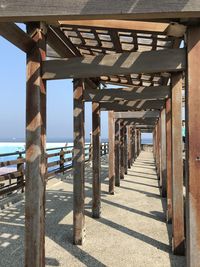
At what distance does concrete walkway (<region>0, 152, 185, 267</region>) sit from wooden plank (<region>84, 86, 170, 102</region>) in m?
2.33

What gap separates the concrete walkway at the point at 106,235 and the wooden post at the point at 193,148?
1.41m

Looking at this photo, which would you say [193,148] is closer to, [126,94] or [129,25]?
[129,25]

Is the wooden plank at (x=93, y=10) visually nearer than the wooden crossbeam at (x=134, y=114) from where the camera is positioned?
Yes

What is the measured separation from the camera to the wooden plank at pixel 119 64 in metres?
3.12

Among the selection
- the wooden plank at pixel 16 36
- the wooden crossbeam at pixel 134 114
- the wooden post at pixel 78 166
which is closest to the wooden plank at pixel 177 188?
the wooden post at pixel 78 166

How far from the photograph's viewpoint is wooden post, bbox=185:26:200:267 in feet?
9.20

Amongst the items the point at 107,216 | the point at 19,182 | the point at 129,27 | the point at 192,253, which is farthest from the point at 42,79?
the point at 19,182

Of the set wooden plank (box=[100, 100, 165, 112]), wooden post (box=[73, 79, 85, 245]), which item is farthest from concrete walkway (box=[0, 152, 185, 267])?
wooden plank (box=[100, 100, 165, 112])

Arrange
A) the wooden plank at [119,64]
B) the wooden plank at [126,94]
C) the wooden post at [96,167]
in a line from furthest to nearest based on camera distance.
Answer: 1. the wooden post at [96,167]
2. the wooden plank at [126,94]
3. the wooden plank at [119,64]

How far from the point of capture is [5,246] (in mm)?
4688

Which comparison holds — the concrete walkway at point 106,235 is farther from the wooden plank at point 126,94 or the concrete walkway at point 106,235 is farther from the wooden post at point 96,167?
the wooden plank at point 126,94

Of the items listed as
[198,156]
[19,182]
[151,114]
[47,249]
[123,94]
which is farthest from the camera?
[151,114]

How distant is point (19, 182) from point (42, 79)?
5152mm

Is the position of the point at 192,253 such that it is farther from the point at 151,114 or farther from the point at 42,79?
the point at 151,114
